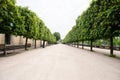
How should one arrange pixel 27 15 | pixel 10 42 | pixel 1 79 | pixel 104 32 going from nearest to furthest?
1. pixel 1 79
2. pixel 104 32
3. pixel 27 15
4. pixel 10 42

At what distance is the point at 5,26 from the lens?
18469mm

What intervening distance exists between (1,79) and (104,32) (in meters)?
16.0

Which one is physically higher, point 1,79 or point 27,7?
point 27,7

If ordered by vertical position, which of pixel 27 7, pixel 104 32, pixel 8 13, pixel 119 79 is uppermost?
pixel 27 7

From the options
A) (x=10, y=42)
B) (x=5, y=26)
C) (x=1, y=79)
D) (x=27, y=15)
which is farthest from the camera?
(x=10, y=42)

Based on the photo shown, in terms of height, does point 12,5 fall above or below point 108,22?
above

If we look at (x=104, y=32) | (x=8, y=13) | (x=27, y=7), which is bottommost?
(x=104, y=32)

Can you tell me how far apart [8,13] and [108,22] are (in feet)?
32.3

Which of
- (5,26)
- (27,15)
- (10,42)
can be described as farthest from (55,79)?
(10,42)

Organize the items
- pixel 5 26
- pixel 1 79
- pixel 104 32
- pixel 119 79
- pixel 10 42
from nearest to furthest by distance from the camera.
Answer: pixel 1 79 → pixel 119 79 → pixel 5 26 → pixel 104 32 → pixel 10 42

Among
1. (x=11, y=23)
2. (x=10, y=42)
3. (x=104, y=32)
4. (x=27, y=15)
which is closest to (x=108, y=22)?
(x=104, y=32)

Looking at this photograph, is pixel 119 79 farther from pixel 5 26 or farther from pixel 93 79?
pixel 5 26

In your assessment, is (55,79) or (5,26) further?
(5,26)

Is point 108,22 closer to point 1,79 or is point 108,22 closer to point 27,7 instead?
point 1,79
